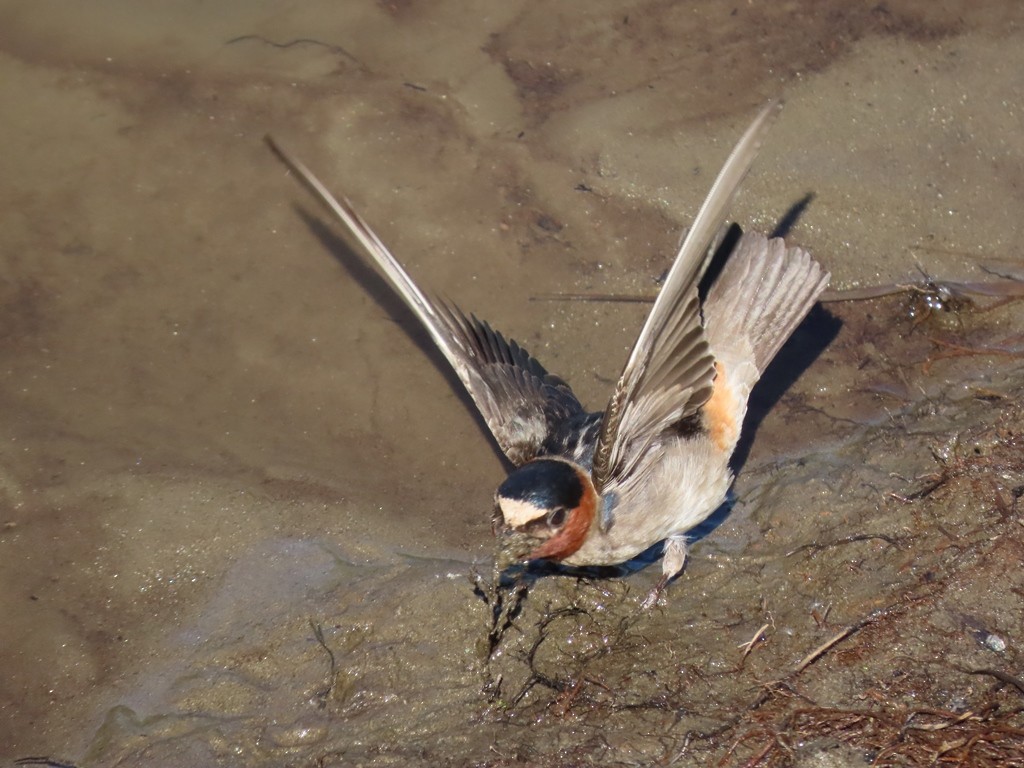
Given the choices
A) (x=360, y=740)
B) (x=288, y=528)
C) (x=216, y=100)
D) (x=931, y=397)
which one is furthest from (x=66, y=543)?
(x=931, y=397)

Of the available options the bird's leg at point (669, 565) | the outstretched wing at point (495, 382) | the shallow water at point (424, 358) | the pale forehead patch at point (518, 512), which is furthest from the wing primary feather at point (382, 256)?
the bird's leg at point (669, 565)

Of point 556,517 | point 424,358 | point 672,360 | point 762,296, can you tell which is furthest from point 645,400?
point 424,358

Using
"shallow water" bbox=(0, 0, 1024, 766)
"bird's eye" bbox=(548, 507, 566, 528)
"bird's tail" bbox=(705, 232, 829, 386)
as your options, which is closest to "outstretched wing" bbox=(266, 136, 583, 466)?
"shallow water" bbox=(0, 0, 1024, 766)

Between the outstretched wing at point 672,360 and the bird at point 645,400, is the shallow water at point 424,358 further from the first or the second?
the outstretched wing at point 672,360

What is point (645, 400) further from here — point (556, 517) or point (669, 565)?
point (669, 565)

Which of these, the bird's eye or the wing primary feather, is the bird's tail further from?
the bird's eye

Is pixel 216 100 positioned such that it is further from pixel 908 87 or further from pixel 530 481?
pixel 908 87
